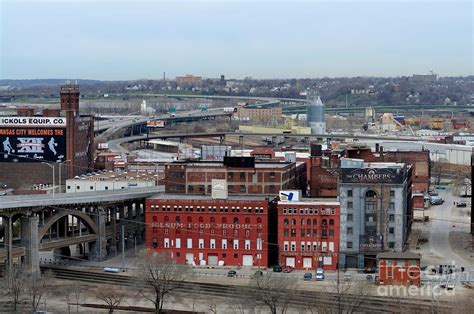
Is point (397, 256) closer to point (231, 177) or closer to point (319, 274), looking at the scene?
point (319, 274)

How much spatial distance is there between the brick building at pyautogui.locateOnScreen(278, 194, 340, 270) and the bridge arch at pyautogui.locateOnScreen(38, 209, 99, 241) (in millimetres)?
10402

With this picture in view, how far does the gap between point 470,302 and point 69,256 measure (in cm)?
2574

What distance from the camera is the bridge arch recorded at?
191 ft

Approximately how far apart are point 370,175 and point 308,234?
432 cm

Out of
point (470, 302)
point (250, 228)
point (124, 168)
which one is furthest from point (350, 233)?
point (124, 168)

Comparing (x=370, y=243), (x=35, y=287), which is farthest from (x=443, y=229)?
(x=35, y=287)

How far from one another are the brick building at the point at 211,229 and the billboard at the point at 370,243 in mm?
4691

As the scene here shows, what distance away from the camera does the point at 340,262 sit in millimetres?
58344

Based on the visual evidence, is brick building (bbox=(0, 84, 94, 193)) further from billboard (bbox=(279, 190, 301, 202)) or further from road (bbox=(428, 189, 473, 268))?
billboard (bbox=(279, 190, 301, 202))

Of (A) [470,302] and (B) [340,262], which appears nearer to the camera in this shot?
(A) [470,302]

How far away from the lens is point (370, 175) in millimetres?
58562

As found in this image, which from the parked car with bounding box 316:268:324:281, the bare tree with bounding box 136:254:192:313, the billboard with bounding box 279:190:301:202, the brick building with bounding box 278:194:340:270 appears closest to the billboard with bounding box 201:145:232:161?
the billboard with bounding box 279:190:301:202

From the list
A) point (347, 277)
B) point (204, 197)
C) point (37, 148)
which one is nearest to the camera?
point (347, 277)

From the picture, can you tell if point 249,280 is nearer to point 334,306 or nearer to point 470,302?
point 334,306
